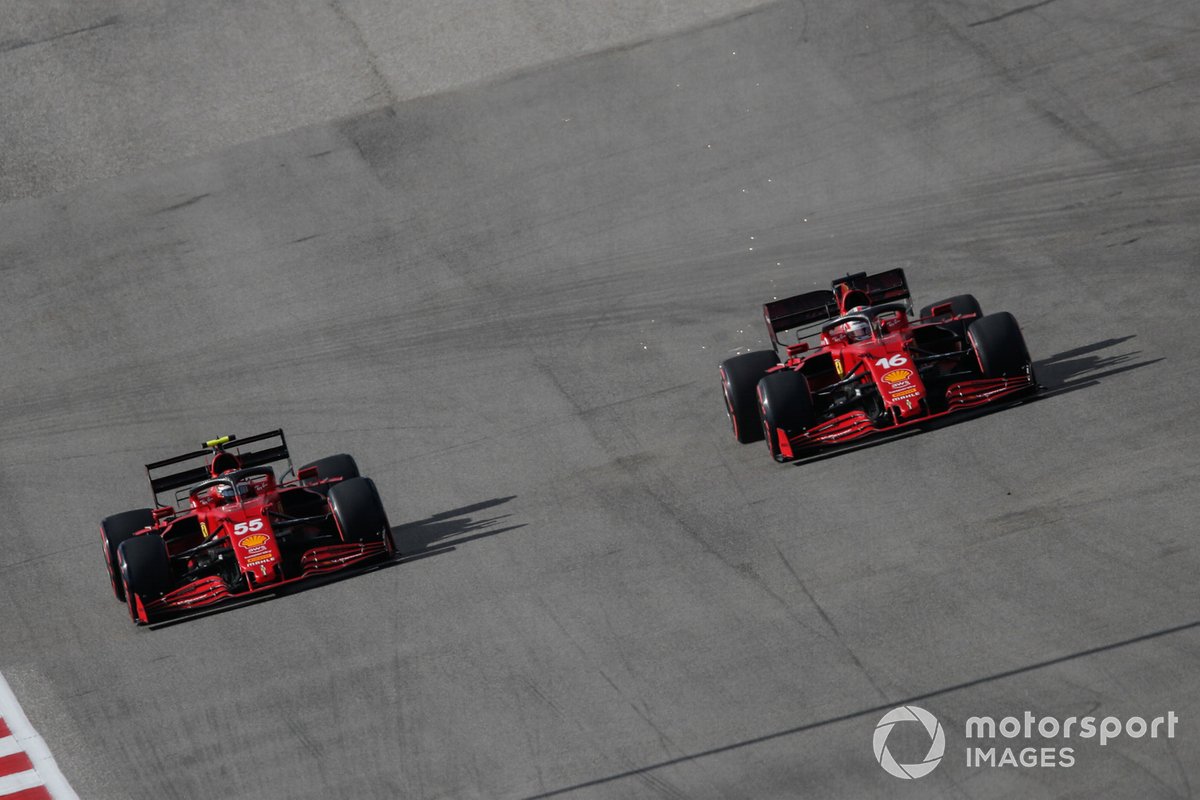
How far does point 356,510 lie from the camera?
1952 cm

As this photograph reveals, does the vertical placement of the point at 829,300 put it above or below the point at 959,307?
above

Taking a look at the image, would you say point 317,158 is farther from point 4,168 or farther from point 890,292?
point 890,292

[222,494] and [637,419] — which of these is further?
[637,419]

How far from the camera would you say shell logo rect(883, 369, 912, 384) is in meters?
20.0

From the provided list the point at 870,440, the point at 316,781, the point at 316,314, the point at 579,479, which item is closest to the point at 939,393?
the point at 870,440

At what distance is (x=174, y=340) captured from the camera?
2709 centimetres

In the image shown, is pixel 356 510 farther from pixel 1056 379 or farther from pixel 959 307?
pixel 1056 379

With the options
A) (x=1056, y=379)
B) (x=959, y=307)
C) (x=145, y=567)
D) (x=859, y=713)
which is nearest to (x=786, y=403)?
(x=959, y=307)

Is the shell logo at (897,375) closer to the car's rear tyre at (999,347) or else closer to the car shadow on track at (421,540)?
the car's rear tyre at (999,347)

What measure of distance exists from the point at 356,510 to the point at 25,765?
4070 millimetres

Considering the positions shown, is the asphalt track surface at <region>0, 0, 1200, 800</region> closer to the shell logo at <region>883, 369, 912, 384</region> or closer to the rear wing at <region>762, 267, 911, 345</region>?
the shell logo at <region>883, 369, 912, 384</region>

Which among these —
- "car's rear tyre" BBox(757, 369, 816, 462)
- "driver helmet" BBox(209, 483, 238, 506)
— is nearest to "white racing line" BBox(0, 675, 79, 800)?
"driver helmet" BBox(209, 483, 238, 506)

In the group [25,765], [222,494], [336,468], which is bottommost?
[25,765]

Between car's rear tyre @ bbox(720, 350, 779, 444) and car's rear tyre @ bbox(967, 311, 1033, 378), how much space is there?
90.3 inches
